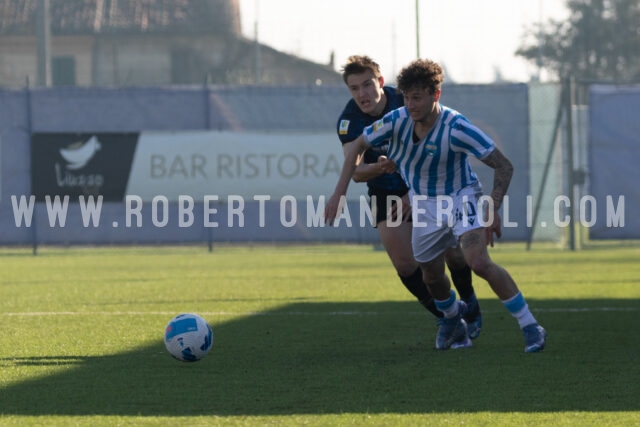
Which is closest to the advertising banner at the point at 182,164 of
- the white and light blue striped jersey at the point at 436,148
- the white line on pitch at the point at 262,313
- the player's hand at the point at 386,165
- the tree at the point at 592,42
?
the white line on pitch at the point at 262,313

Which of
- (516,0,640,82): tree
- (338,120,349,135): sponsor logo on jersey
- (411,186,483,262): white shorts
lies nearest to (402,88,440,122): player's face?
(411,186,483,262): white shorts

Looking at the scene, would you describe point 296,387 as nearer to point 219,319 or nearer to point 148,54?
point 219,319

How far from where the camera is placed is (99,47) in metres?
39.2

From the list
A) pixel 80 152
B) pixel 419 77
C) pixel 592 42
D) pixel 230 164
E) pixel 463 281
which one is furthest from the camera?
pixel 592 42

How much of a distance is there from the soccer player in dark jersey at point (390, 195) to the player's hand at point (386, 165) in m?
0.32

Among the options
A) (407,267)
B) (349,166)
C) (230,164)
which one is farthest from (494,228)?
(230,164)

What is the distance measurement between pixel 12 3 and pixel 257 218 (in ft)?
80.7

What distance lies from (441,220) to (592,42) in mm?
40322

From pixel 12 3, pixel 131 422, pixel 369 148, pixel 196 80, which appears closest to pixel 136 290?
pixel 369 148

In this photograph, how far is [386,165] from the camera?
25.0 ft

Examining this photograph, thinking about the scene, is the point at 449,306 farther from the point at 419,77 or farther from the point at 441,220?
the point at 419,77

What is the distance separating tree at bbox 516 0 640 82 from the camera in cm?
4247

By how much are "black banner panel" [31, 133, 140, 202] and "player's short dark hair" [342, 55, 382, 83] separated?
40.0 feet

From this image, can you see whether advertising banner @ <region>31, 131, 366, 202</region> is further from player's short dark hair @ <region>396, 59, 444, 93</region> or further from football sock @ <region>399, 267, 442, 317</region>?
player's short dark hair @ <region>396, 59, 444, 93</region>
